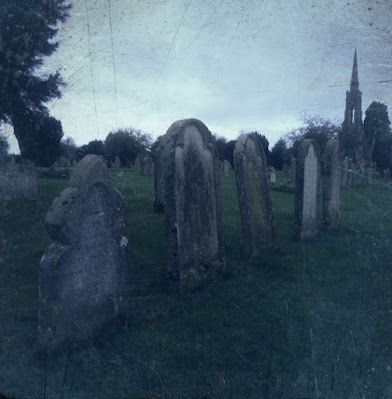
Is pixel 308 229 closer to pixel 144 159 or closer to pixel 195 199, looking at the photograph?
pixel 195 199

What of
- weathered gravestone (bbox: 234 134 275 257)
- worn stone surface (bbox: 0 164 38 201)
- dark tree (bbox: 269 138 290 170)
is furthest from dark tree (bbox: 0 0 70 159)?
dark tree (bbox: 269 138 290 170)

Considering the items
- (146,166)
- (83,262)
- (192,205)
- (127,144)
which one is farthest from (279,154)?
(83,262)

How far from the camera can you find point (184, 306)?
16.7ft

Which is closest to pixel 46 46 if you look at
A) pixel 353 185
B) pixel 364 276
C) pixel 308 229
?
pixel 364 276

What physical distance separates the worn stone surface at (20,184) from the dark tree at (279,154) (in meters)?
29.2

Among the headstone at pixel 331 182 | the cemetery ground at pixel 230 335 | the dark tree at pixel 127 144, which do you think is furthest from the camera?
the dark tree at pixel 127 144

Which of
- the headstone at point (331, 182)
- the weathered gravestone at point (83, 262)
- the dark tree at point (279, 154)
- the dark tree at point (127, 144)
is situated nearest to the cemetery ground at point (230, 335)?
the weathered gravestone at point (83, 262)

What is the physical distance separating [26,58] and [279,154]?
→ 34290 mm

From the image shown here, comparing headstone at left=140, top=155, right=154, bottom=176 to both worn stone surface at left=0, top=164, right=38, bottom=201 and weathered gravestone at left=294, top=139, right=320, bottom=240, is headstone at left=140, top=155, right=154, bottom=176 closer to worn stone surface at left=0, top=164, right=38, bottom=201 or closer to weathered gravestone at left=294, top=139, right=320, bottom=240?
worn stone surface at left=0, top=164, right=38, bottom=201

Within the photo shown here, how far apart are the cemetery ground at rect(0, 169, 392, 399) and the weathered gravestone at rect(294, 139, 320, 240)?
52.9 inches

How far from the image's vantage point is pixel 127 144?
2530 centimetres

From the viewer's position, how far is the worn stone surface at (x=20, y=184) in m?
10.3

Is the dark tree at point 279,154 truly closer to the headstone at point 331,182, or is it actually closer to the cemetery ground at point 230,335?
the headstone at point 331,182

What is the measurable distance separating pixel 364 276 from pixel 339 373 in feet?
10.4
